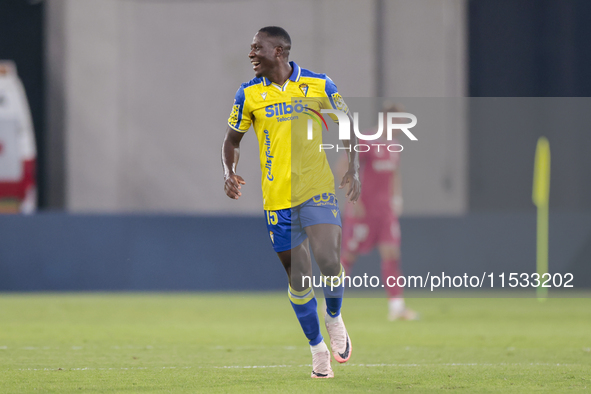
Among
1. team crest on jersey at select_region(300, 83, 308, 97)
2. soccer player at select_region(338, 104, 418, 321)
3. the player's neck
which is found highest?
the player's neck

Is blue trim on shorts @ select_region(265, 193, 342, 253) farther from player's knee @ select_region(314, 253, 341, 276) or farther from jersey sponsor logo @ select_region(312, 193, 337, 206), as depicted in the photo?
player's knee @ select_region(314, 253, 341, 276)

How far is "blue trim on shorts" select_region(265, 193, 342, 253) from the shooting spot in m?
5.58

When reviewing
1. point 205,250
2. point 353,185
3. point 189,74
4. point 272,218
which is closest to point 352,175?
point 353,185

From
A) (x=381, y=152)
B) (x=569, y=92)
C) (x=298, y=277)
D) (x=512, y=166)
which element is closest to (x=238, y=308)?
(x=381, y=152)

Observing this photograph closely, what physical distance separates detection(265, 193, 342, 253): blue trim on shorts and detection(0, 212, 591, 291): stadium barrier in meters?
8.04

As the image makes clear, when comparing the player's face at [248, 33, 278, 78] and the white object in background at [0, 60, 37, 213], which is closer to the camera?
the player's face at [248, 33, 278, 78]

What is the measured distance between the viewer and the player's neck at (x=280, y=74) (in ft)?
18.7

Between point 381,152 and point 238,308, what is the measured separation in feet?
9.38

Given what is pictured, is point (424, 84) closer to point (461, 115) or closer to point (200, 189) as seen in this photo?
point (461, 115)

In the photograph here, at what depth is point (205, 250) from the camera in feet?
44.9

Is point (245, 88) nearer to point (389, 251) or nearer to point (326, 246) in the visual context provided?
point (326, 246)

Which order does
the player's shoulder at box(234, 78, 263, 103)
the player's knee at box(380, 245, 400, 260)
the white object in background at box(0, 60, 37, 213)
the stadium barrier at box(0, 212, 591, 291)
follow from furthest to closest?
the white object in background at box(0, 60, 37, 213), the stadium barrier at box(0, 212, 591, 291), the player's knee at box(380, 245, 400, 260), the player's shoulder at box(234, 78, 263, 103)

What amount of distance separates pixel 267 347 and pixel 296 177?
2.28m

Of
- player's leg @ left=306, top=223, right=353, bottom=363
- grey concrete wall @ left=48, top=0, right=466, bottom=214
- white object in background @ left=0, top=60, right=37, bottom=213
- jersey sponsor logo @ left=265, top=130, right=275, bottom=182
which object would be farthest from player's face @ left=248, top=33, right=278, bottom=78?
grey concrete wall @ left=48, top=0, right=466, bottom=214
